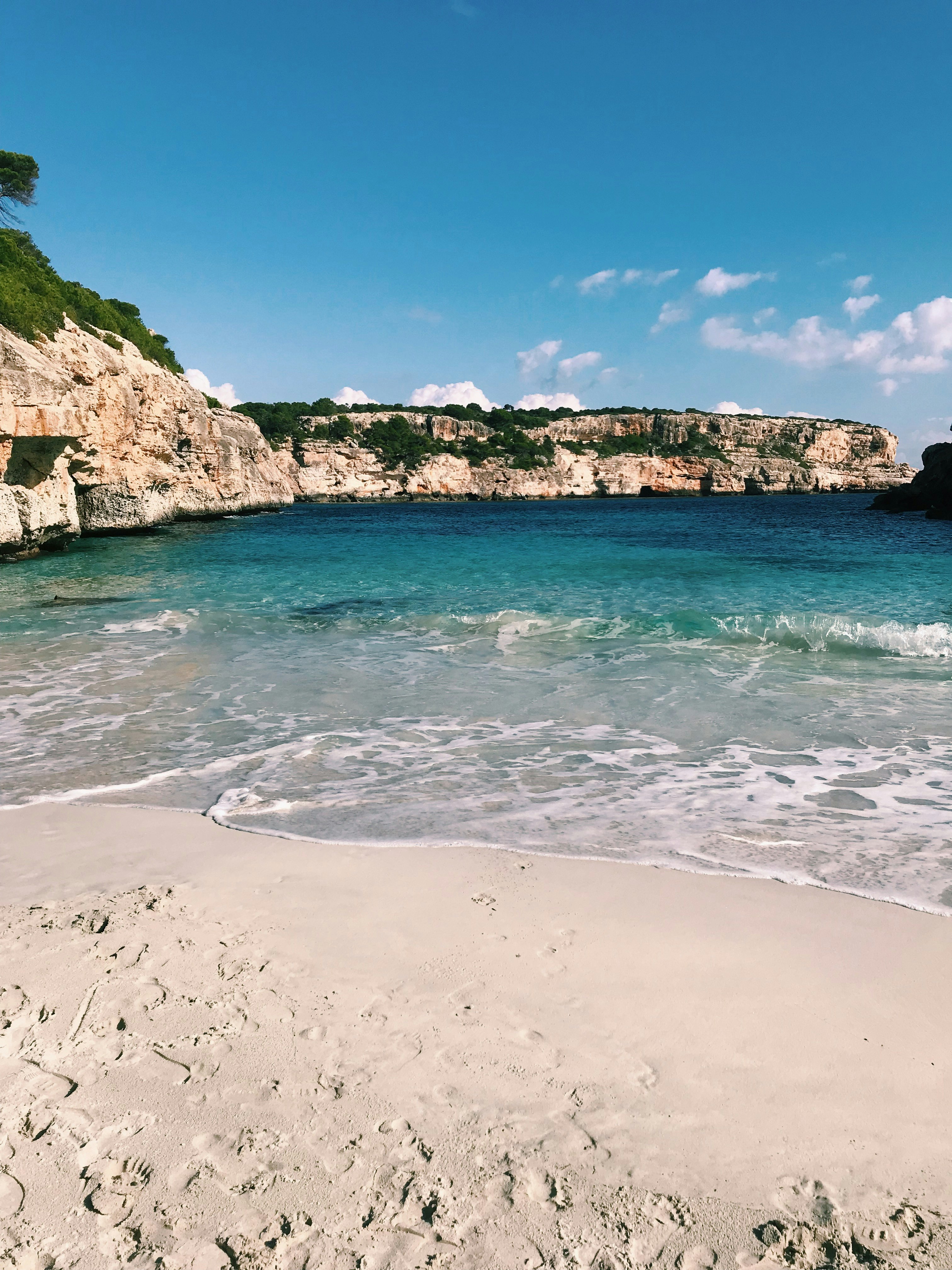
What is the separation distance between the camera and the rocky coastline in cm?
2028

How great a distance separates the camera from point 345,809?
4836 mm

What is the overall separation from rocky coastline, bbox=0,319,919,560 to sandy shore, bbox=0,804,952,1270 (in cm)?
1965

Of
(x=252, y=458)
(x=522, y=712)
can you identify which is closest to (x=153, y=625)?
(x=522, y=712)

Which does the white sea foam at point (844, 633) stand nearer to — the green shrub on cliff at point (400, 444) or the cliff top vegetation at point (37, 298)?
the cliff top vegetation at point (37, 298)

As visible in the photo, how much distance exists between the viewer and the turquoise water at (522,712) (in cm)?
461

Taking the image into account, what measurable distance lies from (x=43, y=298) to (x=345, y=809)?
29.2 metres

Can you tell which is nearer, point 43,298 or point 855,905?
point 855,905

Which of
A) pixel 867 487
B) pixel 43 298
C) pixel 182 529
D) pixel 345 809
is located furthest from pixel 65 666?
pixel 867 487

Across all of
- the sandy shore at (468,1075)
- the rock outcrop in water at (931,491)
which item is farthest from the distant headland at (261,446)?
the rock outcrop in water at (931,491)

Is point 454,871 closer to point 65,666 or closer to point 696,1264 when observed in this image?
point 696,1264

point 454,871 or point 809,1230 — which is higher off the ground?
point 809,1230

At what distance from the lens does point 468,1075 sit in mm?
2377

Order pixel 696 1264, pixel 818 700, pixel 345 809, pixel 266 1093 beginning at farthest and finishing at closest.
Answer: pixel 818 700, pixel 345 809, pixel 266 1093, pixel 696 1264

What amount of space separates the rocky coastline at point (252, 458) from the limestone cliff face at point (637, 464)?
0.71 feet
